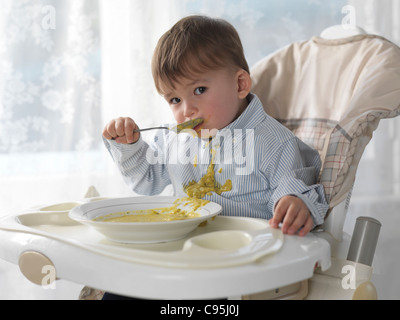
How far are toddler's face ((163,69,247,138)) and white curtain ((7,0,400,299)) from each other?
2.28 feet

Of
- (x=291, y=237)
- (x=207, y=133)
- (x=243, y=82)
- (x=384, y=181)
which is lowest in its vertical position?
(x=384, y=181)

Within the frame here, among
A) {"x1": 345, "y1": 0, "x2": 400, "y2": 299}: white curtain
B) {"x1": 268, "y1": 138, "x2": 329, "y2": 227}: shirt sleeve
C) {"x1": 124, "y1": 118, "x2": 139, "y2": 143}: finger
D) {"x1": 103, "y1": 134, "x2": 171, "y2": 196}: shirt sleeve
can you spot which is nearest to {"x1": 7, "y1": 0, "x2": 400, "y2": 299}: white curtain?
{"x1": 345, "y1": 0, "x2": 400, "y2": 299}: white curtain

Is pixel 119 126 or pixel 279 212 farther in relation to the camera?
pixel 119 126

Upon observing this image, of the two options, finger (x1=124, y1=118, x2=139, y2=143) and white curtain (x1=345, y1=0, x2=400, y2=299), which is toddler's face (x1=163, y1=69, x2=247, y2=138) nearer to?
finger (x1=124, y1=118, x2=139, y2=143)

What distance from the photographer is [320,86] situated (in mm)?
1076

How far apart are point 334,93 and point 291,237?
0.49 m

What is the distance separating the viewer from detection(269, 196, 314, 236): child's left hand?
0.72 m

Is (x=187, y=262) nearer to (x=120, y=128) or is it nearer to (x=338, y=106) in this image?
(x=120, y=128)

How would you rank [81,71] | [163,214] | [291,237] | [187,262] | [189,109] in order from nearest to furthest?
[187,262], [291,237], [163,214], [189,109], [81,71]

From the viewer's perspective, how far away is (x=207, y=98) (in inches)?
37.1

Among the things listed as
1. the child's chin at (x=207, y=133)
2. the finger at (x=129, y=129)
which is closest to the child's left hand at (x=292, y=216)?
the child's chin at (x=207, y=133)

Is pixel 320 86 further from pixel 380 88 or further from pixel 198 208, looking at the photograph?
pixel 198 208

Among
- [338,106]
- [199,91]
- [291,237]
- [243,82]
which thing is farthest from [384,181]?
[291,237]
